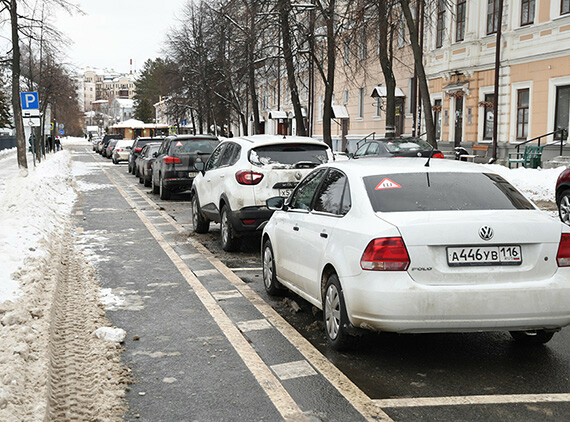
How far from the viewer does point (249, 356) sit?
17.8ft

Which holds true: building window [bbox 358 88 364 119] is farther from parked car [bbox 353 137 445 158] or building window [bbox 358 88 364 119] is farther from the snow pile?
the snow pile

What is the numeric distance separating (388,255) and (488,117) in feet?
85.6

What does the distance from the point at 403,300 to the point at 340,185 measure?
1448 millimetres

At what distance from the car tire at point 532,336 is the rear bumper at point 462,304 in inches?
26.4

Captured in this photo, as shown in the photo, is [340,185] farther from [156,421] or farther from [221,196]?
[221,196]

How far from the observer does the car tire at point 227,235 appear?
10.4 metres

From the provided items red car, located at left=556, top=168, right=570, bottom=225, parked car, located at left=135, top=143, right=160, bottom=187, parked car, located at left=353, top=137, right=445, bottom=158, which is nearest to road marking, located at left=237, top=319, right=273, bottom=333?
red car, located at left=556, top=168, right=570, bottom=225

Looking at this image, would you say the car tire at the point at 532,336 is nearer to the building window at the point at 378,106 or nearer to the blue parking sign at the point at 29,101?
the blue parking sign at the point at 29,101

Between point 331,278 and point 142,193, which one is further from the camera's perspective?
point 142,193

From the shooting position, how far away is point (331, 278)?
5.59 meters

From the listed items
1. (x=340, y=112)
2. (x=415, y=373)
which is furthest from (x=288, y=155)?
(x=340, y=112)

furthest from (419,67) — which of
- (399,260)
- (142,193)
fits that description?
(399,260)

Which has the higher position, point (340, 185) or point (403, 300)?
point (340, 185)

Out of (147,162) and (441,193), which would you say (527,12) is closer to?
(147,162)
